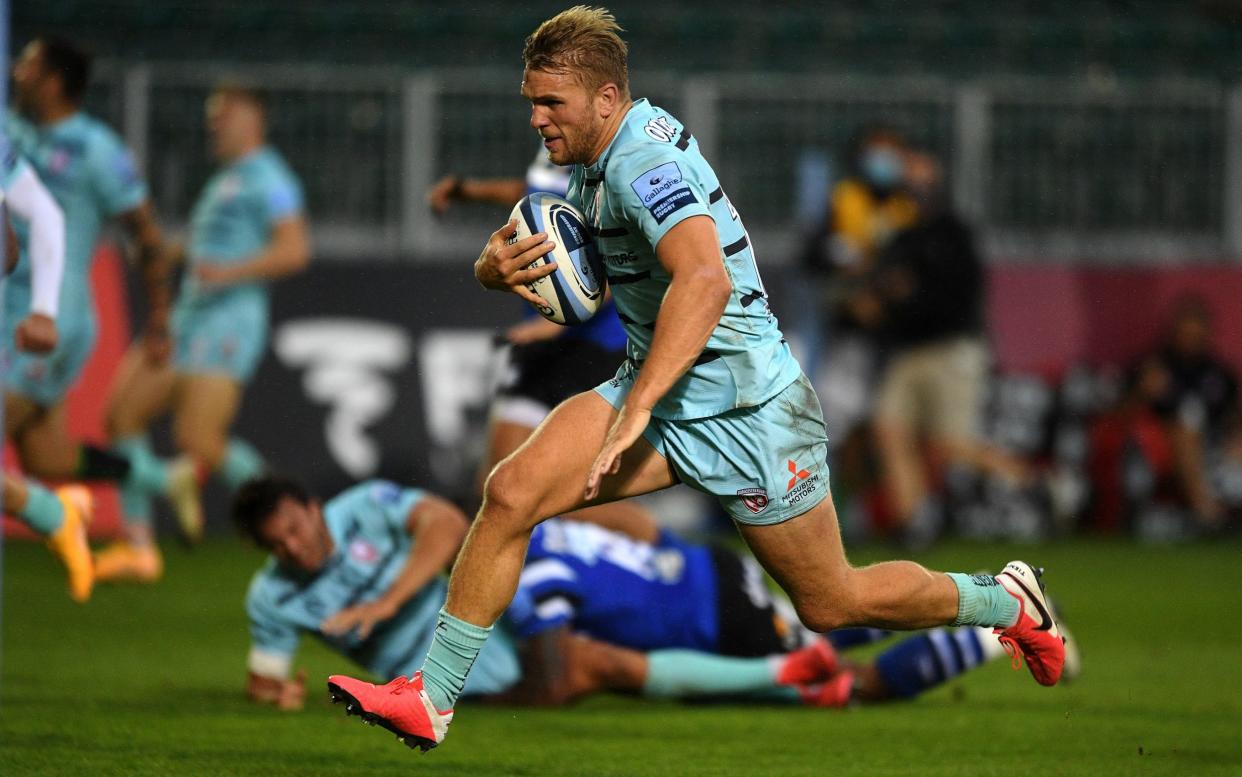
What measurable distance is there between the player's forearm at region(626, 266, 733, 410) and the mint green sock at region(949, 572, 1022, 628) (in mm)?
1155

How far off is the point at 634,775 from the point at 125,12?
35.8ft

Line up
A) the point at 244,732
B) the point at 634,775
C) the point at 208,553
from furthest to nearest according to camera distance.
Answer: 1. the point at 208,553
2. the point at 244,732
3. the point at 634,775

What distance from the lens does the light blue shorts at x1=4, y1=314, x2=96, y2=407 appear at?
8938mm

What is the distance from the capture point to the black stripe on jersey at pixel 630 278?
15.8 ft

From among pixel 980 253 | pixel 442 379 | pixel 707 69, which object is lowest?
pixel 442 379

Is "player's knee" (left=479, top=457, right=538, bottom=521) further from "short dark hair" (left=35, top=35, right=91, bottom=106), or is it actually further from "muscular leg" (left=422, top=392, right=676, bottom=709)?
"short dark hair" (left=35, top=35, right=91, bottom=106)

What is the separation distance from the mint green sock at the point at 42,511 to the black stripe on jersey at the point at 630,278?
3156 mm

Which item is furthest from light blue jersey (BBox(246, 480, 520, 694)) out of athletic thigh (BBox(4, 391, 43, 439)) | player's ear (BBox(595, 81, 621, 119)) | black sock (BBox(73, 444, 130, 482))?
black sock (BBox(73, 444, 130, 482))

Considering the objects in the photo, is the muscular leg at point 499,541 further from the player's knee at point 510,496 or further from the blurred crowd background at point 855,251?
the blurred crowd background at point 855,251

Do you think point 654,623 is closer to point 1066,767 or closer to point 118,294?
point 1066,767

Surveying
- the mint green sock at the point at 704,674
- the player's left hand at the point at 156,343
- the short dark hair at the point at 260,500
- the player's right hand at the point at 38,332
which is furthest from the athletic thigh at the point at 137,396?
the mint green sock at the point at 704,674

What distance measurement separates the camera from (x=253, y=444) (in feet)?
40.7

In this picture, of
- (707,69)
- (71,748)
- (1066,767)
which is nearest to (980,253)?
(707,69)

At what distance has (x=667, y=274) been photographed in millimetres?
4750
